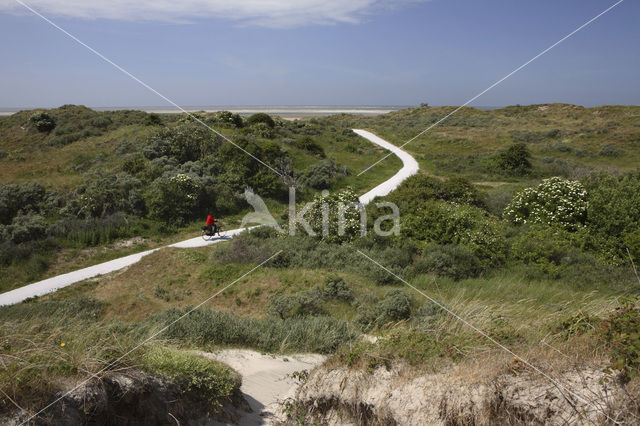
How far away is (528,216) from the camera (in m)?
15.9

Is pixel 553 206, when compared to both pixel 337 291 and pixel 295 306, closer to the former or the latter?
pixel 337 291

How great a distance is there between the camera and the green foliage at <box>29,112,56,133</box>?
36875 millimetres

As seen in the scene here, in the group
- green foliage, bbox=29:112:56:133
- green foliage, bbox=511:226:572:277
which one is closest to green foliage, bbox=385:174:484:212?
green foliage, bbox=511:226:572:277

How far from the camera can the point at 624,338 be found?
4.01 metres

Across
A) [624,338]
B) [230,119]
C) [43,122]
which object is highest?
[230,119]

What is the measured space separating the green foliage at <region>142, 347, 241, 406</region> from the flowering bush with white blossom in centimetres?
1366

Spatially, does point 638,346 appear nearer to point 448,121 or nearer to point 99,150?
point 99,150

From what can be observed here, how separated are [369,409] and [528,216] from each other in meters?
13.8

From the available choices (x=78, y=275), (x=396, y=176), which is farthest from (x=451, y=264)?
(x=396, y=176)

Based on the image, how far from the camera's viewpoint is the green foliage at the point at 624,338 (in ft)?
12.3

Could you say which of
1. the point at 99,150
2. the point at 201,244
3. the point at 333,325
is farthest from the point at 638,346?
the point at 99,150

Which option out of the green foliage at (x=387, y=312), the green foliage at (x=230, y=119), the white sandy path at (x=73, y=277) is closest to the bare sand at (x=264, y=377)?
the green foliage at (x=387, y=312)

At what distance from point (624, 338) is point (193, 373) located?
4.85 m

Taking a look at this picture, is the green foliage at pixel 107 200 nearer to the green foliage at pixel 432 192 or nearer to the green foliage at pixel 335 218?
the green foliage at pixel 335 218
